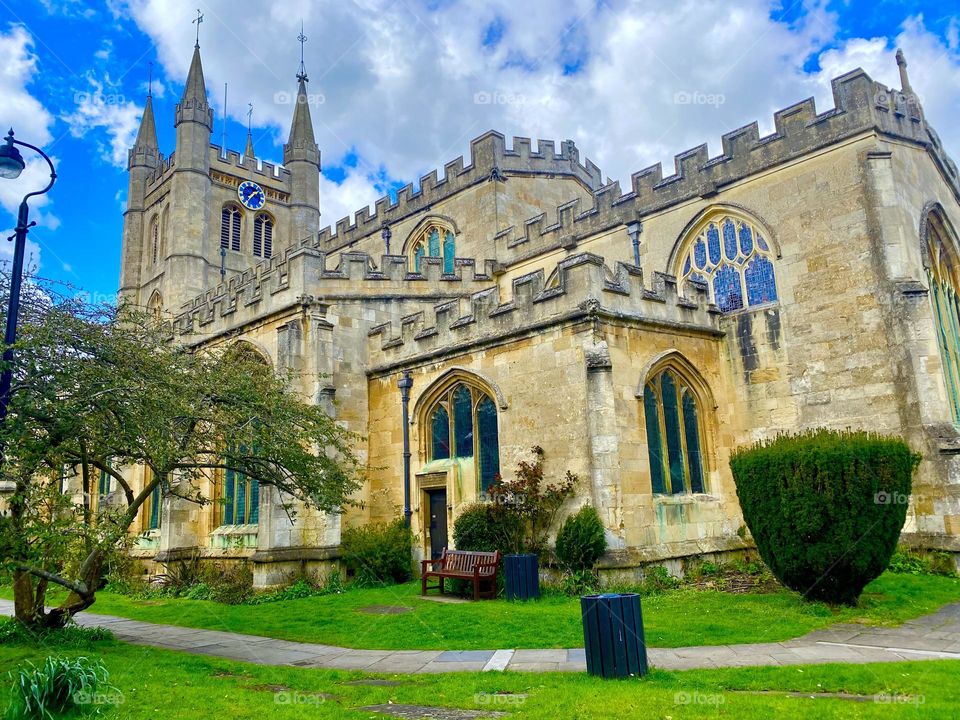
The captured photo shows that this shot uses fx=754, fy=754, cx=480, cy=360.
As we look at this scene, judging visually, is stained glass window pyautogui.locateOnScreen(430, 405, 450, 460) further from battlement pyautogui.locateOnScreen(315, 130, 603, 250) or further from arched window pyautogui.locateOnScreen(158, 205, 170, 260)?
arched window pyautogui.locateOnScreen(158, 205, 170, 260)

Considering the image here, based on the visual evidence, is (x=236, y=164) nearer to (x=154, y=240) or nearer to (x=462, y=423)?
(x=154, y=240)

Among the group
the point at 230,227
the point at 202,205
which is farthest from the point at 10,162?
the point at 230,227

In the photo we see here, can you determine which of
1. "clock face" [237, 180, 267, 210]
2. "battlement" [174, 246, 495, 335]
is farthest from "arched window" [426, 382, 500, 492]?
"clock face" [237, 180, 267, 210]

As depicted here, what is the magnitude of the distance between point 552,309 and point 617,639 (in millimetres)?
8164

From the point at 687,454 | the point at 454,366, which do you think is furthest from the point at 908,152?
the point at 454,366

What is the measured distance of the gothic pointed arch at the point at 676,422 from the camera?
14.6 metres

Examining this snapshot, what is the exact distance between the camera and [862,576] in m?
10.1

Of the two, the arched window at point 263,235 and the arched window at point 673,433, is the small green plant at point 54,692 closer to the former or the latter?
the arched window at point 673,433

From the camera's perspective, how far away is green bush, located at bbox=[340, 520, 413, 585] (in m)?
15.7

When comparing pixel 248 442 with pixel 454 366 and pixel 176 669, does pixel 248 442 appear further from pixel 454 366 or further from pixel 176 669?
pixel 454 366

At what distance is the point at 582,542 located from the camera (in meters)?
12.7

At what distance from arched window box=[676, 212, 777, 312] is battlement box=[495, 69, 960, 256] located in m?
0.97

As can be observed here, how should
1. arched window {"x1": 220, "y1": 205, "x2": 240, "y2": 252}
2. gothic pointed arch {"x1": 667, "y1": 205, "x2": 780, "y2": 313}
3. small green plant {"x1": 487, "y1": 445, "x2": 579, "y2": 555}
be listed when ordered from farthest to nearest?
1. arched window {"x1": 220, "y1": 205, "x2": 240, "y2": 252}
2. gothic pointed arch {"x1": 667, "y1": 205, "x2": 780, "y2": 313}
3. small green plant {"x1": 487, "y1": 445, "x2": 579, "y2": 555}

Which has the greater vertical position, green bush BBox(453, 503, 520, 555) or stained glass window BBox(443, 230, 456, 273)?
stained glass window BBox(443, 230, 456, 273)
